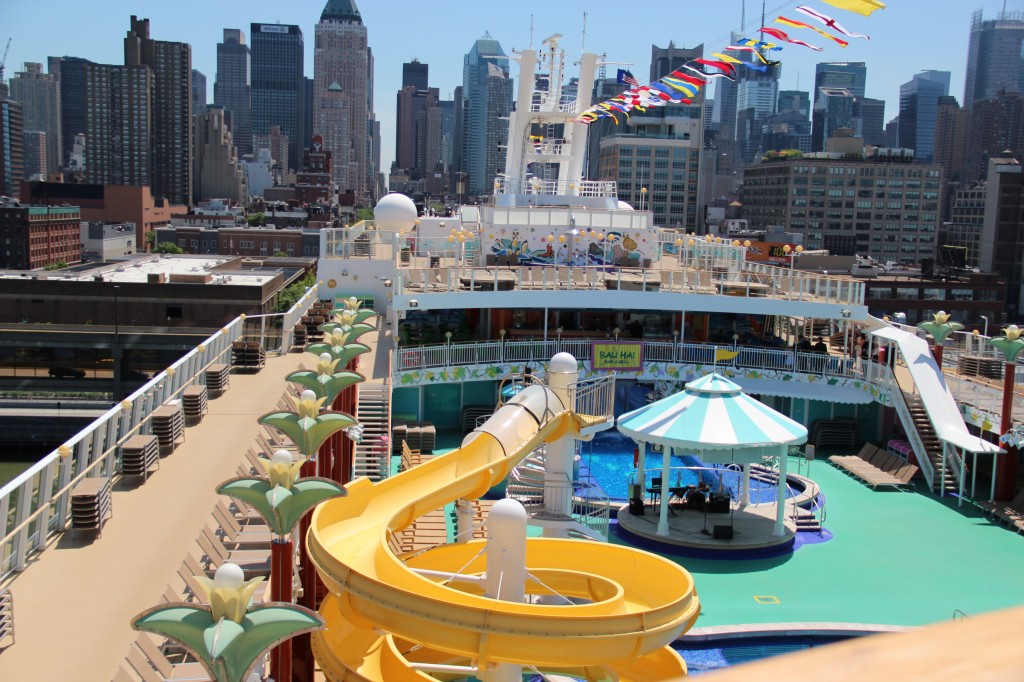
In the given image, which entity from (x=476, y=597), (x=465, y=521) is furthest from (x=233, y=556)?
(x=465, y=521)

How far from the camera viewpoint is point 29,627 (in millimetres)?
12547

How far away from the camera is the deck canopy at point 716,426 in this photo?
23.3 metres

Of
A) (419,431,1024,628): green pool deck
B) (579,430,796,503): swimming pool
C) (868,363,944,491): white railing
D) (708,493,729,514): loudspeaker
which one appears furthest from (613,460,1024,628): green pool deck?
(579,430,796,503): swimming pool

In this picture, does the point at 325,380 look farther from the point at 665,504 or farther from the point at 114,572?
the point at 665,504

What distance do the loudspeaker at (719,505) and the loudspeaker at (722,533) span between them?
5.21 feet

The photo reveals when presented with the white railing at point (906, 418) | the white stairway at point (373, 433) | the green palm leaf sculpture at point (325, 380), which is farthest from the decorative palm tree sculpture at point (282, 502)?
the white railing at point (906, 418)

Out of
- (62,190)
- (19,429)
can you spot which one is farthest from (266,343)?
(62,190)

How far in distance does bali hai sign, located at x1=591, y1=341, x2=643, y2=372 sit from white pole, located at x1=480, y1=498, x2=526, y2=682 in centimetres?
2128

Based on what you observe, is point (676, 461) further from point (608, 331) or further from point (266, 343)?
point (266, 343)

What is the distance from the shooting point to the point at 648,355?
115 ft

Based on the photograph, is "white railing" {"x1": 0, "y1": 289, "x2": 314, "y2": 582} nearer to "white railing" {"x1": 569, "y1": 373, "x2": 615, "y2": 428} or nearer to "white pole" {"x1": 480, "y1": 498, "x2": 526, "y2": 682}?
"white pole" {"x1": 480, "y1": 498, "x2": 526, "y2": 682}

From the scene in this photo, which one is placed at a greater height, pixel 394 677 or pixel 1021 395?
pixel 1021 395

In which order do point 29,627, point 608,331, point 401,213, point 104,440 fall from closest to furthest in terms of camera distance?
point 29,627 < point 104,440 < point 608,331 < point 401,213

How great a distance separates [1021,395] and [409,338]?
18.7 meters
